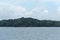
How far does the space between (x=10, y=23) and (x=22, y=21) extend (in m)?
6.10

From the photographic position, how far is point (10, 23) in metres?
103

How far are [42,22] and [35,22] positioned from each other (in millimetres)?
4232

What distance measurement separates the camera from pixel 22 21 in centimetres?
10225

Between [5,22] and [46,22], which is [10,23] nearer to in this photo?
[5,22]

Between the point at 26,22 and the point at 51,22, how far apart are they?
12218 millimetres

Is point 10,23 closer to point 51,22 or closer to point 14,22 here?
point 14,22

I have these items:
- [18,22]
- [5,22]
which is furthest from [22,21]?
[5,22]

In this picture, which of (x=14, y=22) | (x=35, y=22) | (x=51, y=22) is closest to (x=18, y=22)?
(x=14, y=22)

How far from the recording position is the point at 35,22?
98.1 meters

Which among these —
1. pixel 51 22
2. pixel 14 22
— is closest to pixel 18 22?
pixel 14 22

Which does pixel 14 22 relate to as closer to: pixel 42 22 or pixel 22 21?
pixel 22 21

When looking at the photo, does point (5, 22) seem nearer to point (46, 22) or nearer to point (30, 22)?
point (30, 22)

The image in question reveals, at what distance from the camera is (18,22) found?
10188 cm

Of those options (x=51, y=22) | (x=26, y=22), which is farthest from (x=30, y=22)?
(x=51, y=22)
